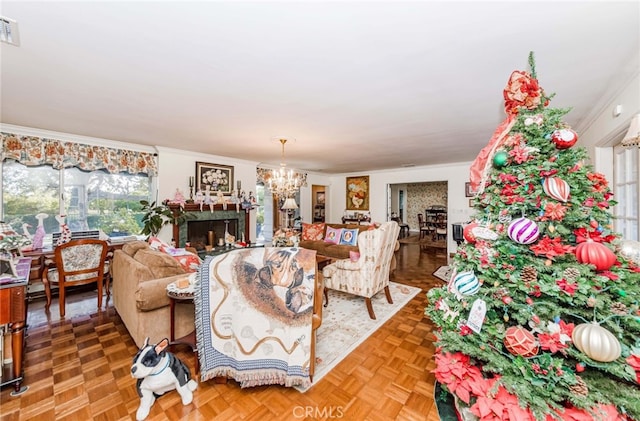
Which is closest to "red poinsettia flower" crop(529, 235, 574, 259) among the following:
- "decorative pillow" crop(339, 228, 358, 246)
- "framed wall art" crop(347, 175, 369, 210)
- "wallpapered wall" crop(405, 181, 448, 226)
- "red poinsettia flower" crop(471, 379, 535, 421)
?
"red poinsettia flower" crop(471, 379, 535, 421)

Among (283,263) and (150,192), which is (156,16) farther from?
(150,192)

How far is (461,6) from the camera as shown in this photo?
120 centimetres

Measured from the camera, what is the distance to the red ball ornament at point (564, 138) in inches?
49.2

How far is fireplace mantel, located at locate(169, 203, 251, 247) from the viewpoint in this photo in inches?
168

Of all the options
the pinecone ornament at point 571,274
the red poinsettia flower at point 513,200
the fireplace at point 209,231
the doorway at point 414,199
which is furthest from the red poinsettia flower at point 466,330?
the doorway at point 414,199

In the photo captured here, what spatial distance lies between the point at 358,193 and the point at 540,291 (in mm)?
6560

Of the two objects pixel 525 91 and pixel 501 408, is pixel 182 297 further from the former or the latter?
pixel 525 91

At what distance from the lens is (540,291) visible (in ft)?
3.97

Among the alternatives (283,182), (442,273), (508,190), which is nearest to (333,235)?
(283,182)

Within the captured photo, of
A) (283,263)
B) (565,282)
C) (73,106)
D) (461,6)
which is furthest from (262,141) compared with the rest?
(565,282)

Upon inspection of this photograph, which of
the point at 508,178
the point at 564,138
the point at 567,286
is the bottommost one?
the point at 567,286

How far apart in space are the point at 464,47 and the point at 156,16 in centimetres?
174

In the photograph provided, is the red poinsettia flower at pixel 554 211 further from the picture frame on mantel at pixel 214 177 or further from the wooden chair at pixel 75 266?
the picture frame on mantel at pixel 214 177

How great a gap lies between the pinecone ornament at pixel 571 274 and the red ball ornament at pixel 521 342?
32 cm
